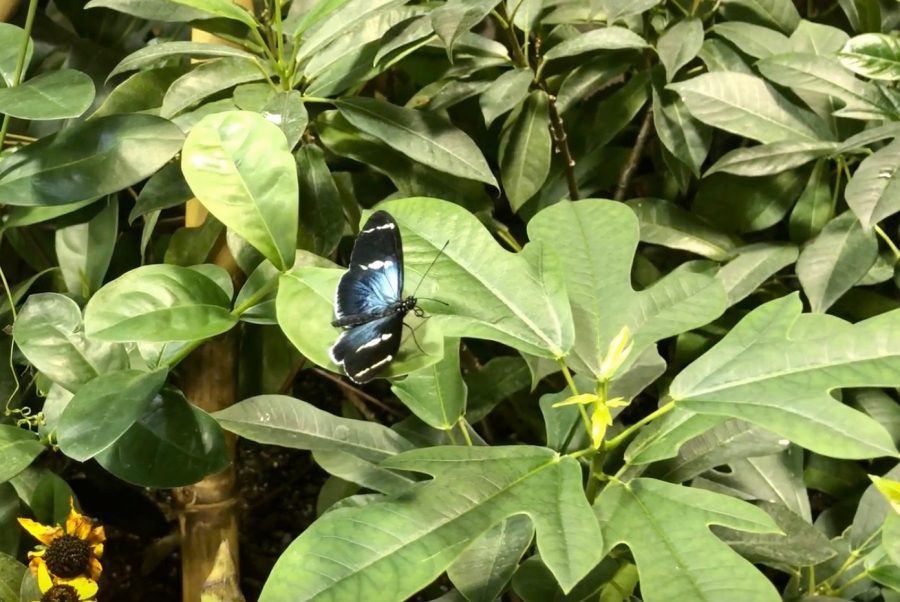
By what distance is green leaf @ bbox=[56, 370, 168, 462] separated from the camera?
0.63m

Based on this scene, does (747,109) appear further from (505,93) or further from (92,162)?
(92,162)

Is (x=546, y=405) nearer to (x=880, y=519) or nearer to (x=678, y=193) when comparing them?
(x=880, y=519)

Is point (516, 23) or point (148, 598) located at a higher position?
point (516, 23)

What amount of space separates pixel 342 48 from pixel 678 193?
23.2 inches

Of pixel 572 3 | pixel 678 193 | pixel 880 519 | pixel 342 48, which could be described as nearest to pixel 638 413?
pixel 678 193

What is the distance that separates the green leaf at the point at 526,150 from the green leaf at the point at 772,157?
0.21 meters

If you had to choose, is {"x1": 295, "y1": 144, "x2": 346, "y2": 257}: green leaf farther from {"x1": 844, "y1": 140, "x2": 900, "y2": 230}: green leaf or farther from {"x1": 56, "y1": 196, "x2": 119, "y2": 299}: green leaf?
{"x1": 844, "y1": 140, "x2": 900, "y2": 230}: green leaf

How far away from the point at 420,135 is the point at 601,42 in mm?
278

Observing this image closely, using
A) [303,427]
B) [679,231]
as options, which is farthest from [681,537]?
[679,231]

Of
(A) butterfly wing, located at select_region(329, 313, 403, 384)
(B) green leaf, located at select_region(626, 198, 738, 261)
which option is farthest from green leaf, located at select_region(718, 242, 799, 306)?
(A) butterfly wing, located at select_region(329, 313, 403, 384)

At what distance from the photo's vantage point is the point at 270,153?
0.65m

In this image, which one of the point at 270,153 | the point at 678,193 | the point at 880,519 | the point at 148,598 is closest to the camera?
the point at 270,153

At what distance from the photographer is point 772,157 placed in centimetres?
96

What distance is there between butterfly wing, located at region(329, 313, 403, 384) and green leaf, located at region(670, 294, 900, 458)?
23 cm
